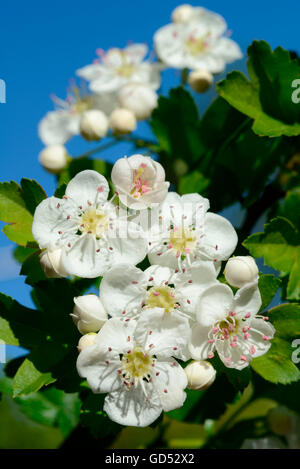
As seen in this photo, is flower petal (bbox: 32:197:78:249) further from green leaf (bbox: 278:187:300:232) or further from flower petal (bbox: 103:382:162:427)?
green leaf (bbox: 278:187:300:232)

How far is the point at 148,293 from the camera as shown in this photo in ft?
2.64

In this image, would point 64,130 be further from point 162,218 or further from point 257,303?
point 257,303

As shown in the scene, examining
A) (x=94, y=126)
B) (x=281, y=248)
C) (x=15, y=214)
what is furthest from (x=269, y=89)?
(x=15, y=214)

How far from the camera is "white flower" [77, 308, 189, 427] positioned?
2.53 feet

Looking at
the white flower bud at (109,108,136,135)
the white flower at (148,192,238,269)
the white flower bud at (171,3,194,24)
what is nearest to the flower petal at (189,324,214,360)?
the white flower at (148,192,238,269)

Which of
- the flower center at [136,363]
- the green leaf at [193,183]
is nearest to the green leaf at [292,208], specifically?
the green leaf at [193,183]

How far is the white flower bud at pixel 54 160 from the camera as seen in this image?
129 centimetres

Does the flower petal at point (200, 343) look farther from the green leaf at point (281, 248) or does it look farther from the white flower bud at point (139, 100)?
the white flower bud at point (139, 100)

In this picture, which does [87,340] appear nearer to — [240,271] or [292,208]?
[240,271]

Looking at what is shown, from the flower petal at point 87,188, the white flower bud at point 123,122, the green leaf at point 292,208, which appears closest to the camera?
the flower petal at point 87,188

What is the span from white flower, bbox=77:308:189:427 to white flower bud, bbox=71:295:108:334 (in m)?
0.02

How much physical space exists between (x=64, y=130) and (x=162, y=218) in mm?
793
